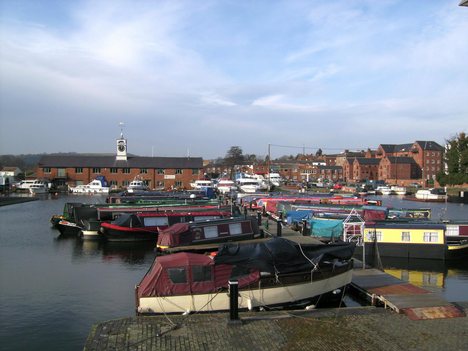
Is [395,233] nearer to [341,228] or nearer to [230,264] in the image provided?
[341,228]

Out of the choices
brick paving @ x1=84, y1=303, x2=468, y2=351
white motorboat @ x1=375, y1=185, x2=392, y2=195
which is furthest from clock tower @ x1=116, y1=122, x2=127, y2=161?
brick paving @ x1=84, y1=303, x2=468, y2=351

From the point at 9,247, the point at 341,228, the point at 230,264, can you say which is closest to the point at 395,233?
the point at 341,228

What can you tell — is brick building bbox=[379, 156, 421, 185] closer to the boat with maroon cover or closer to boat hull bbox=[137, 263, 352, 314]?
the boat with maroon cover

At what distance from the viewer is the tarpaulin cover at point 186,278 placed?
16891 mm

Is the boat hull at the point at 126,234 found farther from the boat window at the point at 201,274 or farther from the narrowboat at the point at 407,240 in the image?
the boat window at the point at 201,274

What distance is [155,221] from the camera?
3978cm

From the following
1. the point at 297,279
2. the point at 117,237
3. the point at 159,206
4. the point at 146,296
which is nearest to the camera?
the point at 146,296

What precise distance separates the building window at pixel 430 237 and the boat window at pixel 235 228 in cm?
1268

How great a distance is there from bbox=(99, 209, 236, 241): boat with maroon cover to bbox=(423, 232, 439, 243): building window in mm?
19020

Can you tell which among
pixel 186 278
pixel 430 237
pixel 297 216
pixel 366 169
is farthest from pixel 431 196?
pixel 186 278

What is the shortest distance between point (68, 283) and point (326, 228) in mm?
19092

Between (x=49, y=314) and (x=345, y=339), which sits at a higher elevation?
(x=345, y=339)

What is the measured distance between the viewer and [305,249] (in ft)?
66.6

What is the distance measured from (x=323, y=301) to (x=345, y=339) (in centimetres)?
622
